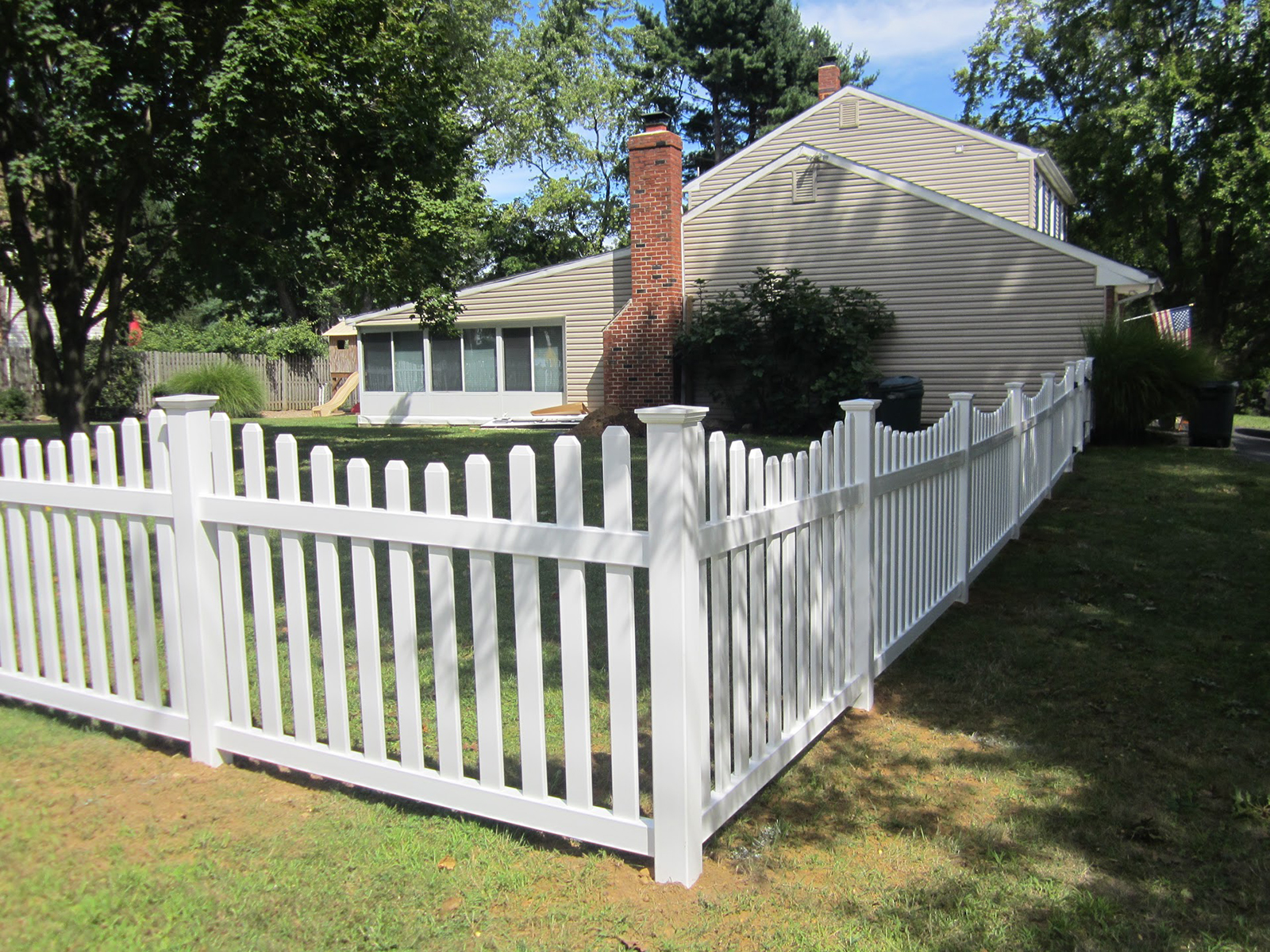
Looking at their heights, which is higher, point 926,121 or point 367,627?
point 926,121

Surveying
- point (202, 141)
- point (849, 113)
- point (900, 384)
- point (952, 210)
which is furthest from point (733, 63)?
point (202, 141)

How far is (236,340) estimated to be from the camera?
115ft

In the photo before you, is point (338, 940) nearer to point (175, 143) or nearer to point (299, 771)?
point (299, 771)

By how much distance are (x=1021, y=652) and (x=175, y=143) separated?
10426 millimetres

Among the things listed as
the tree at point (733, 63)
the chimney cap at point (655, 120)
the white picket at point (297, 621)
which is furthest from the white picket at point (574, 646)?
the tree at point (733, 63)

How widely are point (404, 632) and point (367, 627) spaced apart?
0.17 m

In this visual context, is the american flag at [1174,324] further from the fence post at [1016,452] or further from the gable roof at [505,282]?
Answer: the gable roof at [505,282]

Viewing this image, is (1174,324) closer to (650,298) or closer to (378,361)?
(650,298)

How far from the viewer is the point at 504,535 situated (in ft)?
10.1

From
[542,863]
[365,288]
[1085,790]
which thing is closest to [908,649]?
[1085,790]

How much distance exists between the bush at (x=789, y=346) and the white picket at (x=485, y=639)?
13.4 metres

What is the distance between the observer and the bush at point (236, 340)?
30.5 meters

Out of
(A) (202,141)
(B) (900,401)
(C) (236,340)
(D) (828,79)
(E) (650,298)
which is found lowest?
(B) (900,401)

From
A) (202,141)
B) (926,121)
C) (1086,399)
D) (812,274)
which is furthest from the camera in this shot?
(926,121)
